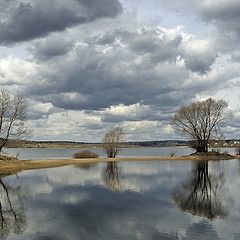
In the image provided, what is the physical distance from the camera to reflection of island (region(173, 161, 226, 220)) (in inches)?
Answer: 993

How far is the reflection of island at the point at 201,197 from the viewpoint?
82.7 feet

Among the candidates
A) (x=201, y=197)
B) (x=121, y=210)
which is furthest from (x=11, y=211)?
(x=201, y=197)

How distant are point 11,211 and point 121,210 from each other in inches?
270

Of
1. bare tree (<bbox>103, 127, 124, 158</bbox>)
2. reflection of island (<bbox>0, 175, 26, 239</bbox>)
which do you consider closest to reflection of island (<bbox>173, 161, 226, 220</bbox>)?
reflection of island (<bbox>0, 175, 26, 239</bbox>)

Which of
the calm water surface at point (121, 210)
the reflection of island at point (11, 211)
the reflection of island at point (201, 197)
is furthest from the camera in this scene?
the reflection of island at point (201, 197)

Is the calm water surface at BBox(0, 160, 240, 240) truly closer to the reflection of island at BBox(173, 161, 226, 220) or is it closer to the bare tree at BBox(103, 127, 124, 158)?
the reflection of island at BBox(173, 161, 226, 220)

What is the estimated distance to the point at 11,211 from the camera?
25984 mm

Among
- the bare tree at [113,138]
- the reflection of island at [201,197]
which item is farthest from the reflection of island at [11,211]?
the bare tree at [113,138]

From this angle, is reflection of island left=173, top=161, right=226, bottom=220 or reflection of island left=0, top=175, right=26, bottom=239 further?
reflection of island left=173, top=161, right=226, bottom=220

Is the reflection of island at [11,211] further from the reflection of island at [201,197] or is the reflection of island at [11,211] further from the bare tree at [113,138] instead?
the bare tree at [113,138]

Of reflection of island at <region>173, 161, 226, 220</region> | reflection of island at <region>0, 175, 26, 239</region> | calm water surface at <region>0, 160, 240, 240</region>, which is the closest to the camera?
calm water surface at <region>0, 160, 240, 240</region>

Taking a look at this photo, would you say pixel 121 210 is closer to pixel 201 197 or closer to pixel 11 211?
pixel 11 211

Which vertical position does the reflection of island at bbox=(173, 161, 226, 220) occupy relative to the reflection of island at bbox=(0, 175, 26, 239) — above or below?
above

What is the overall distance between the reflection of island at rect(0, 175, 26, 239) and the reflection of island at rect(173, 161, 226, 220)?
33.3 ft
